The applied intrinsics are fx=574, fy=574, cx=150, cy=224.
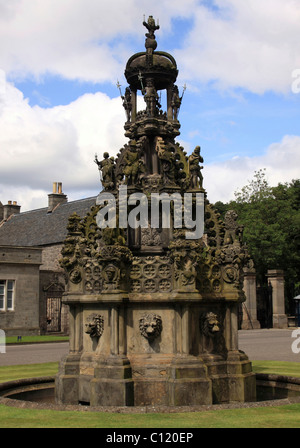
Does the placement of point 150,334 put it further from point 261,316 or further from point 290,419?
point 261,316

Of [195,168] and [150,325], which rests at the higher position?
[195,168]

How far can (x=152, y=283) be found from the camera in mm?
10602

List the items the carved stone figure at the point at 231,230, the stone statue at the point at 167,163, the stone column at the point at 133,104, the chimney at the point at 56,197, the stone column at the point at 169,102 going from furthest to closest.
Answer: the chimney at the point at 56,197 → the stone column at the point at 133,104 → the stone column at the point at 169,102 → the carved stone figure at the point at 231,230 → the stone statue at the point at 167,163

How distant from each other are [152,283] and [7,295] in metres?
26.4

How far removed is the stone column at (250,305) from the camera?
39.2m

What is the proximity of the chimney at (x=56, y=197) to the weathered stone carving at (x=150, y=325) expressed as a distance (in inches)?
1800

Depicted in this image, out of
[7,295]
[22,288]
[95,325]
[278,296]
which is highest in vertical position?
[22,288]

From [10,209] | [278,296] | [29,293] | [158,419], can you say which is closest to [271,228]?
[278,296]

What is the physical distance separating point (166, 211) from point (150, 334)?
8.19 ft

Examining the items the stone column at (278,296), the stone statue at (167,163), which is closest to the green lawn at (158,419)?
the stone statue at (167,163)

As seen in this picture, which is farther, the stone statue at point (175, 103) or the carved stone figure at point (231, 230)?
the stone statue at point (175, 103)

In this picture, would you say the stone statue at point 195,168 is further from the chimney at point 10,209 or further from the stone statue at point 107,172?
the chimney at point 10,209

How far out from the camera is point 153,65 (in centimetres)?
1216

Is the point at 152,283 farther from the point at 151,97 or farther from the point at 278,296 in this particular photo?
the point at 278,296
